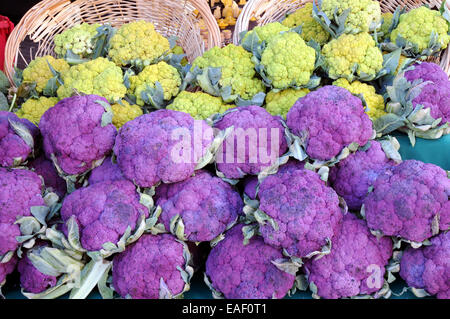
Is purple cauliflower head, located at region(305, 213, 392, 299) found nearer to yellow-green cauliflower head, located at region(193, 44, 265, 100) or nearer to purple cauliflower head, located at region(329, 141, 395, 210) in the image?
purple cauliflower head, located at region(329, 141, 395, 210)

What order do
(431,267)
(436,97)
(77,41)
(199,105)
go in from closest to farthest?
1. (431,267)
2. (436,97)
3. (199,105)
4. (77,41)

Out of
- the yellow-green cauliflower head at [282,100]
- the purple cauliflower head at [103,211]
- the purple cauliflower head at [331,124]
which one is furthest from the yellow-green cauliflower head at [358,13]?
A: the purple cauliflower head at [103,211]

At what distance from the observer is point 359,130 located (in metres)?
1.50

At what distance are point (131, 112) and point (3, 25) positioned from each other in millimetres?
2340

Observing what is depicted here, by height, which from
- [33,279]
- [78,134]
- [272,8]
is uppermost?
[272,8]

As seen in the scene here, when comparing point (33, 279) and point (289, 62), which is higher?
point (289, 62)

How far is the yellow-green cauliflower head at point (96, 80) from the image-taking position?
204cm

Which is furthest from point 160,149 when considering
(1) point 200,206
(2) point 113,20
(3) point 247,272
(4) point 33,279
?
(2) point 113,20

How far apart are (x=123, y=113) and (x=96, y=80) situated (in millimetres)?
284

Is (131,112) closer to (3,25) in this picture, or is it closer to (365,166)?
(365,166)

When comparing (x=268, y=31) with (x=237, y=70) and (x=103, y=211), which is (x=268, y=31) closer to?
(x=237, y=70)

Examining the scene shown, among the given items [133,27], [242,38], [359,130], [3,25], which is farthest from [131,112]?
[3,25]

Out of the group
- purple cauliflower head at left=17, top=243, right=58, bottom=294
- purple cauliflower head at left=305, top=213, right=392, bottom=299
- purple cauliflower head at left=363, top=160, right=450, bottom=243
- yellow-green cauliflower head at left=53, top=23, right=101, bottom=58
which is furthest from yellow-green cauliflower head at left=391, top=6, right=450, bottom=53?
purple cauliflower head at left=17, top=243, right=58, bottom=294

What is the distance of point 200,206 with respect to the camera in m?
1.45
